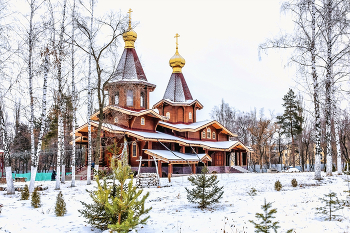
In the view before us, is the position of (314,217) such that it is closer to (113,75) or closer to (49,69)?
(49,69)

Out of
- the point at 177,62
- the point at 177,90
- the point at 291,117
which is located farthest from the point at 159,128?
the point at 291,117

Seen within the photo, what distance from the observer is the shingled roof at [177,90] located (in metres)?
33.4

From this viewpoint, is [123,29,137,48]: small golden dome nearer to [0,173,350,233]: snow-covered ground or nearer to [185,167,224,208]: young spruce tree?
[0,173,350,233]: snow-covered ground

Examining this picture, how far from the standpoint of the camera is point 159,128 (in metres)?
32.1

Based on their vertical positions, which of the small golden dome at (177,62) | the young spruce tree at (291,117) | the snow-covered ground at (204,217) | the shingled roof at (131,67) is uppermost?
the small golden dome at (177,62)

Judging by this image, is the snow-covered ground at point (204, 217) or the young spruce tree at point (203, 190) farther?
the young spruce tree at point (203, 190)

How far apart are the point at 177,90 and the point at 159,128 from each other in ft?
16.2

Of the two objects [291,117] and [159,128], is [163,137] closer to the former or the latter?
[159,128]

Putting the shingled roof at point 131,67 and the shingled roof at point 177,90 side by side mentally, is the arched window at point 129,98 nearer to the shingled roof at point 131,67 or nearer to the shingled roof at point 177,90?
the shingled roof at point 131,67

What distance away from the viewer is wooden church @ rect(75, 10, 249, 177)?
81.0 ft

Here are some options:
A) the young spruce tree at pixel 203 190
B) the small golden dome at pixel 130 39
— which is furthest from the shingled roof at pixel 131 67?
the young spruce tree at pixel 203 190

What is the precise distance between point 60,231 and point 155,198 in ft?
17.5

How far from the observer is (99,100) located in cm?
1783

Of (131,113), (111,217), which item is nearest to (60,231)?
(111,217)
